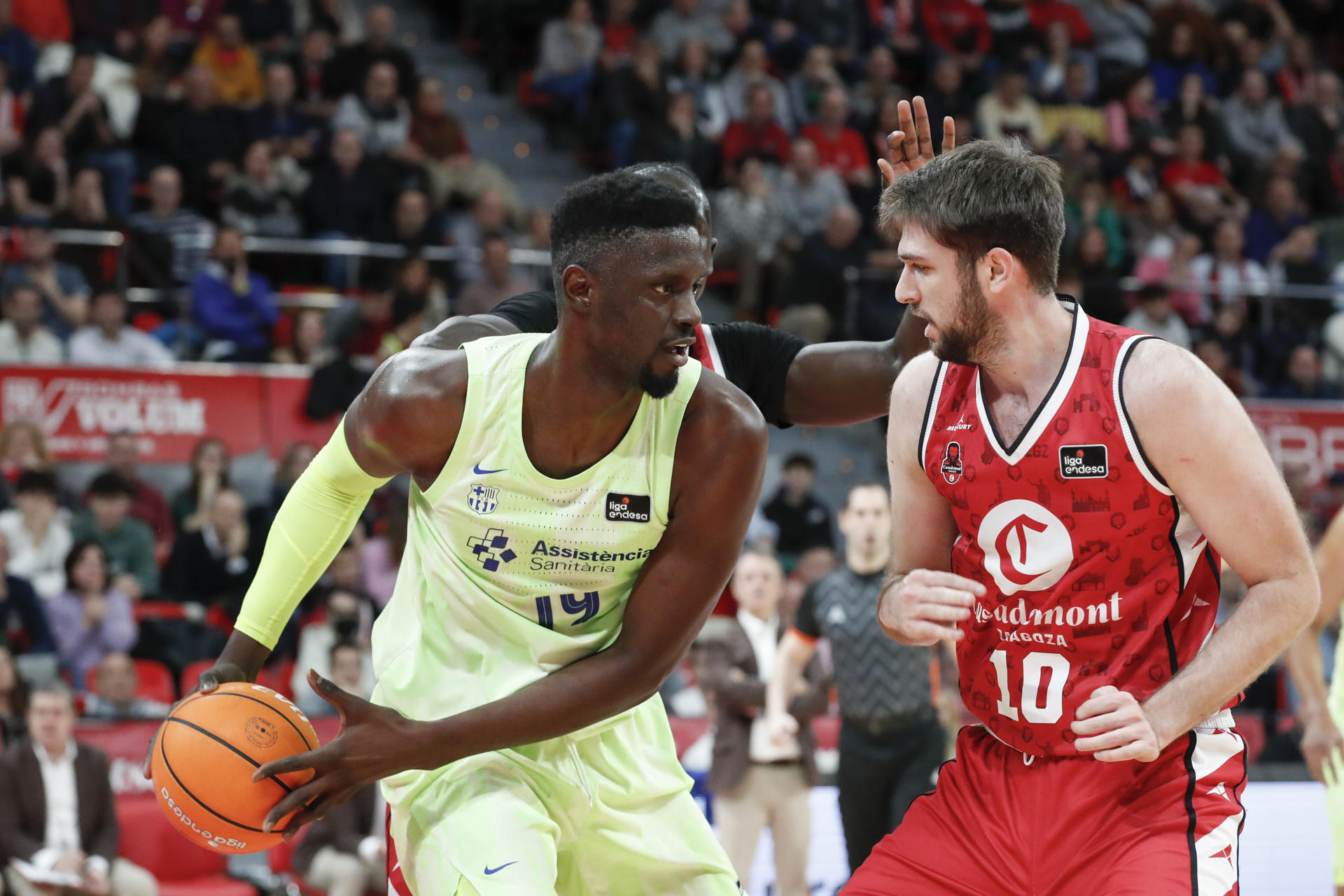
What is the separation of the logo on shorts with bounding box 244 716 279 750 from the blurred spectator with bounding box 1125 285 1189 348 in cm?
1092

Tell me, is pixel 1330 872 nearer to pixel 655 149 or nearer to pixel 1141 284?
pixel 1141 284

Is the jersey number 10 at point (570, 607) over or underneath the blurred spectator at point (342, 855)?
over

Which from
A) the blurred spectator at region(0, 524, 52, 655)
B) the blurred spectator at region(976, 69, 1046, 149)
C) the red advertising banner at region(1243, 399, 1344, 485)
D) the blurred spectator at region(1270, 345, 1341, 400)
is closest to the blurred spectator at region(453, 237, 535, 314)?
the blurred spectator at region(0, 524, 52, 655)

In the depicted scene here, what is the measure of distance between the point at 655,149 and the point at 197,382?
15.3 ft

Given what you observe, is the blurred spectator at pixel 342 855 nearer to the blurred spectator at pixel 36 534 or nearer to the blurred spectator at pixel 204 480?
the blurred spectator at pixel 36 534

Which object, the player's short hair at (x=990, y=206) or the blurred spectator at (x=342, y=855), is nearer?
the player's short hair at (x=990, y=206)

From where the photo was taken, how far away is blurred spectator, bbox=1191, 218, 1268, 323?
14.4 m

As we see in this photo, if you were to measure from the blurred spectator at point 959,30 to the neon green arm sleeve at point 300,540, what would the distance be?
13329 millimetres

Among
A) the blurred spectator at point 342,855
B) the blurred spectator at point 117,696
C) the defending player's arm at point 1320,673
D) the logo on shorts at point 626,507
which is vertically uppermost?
the logo on shorts at point 626,507

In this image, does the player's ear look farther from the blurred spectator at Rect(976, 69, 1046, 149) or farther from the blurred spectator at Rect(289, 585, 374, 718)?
the blurred spectator at Rect(976, 69, 1046, 149)

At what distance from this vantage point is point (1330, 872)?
814cm

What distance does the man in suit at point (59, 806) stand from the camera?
773 cm

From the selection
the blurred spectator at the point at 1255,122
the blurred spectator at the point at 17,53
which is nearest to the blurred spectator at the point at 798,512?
the blurred spectator at the point at 17,53

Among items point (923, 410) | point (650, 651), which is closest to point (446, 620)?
point (650, 651)
